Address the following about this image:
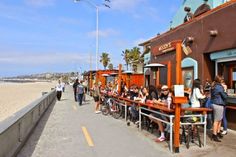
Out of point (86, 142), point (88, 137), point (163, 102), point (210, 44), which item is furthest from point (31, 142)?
point (210, 44)

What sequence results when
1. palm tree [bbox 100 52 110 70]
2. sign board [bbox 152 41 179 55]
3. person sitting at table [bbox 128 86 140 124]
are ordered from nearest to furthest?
person sitting at table [bbox 128 86 140 124], sign board [bbox 152 41 179 55], palm tree [bbox 100 52 110 70]

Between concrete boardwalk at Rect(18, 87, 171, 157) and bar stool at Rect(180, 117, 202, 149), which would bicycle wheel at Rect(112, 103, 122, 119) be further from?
bar stool at Rect(180, 117, 202, 149)

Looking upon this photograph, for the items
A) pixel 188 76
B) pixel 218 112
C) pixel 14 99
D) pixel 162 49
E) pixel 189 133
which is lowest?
pixel 14 99

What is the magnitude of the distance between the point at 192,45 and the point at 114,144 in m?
6.96

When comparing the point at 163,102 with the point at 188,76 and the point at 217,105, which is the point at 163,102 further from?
the point at 188,76

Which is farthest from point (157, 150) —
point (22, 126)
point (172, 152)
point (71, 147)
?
point (22, 126)

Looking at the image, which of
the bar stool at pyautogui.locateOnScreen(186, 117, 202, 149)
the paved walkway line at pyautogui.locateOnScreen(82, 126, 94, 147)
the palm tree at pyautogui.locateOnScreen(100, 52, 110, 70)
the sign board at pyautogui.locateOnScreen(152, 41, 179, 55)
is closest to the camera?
the bar stool at pyautogui.locateOnScreen(186, 117, 202, 149)

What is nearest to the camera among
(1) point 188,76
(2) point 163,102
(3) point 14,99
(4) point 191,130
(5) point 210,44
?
(4) point 191,130

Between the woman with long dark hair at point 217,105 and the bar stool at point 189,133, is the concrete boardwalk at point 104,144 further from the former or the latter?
the woman with long dark hair at point 217,105

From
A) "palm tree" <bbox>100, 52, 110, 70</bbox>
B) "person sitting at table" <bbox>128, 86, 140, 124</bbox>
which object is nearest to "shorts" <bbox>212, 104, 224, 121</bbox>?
"person sitting at table" <bbox>128, 86, 140, 124</bbox>

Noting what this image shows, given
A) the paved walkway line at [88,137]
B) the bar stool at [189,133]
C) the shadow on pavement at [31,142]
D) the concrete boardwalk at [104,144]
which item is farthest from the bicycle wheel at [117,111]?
the bar stool at [189,133]

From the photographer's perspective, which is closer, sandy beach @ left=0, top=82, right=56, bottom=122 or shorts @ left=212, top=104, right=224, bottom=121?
shorts @ left=212, top=104, right=224, bottom=121

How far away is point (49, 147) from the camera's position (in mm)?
9336

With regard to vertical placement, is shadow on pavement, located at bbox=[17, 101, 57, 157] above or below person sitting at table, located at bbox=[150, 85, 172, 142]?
below
